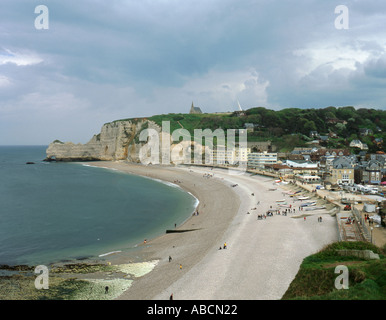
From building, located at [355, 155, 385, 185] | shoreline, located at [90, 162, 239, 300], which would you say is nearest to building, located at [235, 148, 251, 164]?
building, located at [355, 155, 385, 185]

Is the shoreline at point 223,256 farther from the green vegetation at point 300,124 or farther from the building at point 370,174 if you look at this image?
the green vegetation at point 300,124

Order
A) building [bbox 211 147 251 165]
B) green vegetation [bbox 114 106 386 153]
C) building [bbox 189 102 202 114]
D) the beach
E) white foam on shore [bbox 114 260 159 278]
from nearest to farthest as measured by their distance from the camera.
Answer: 1. the beach
2. white foam on shore [bbox 114 260 159 278]
3. building [bbox 211 147 251 165]
4. green vegetation [bbox 114 106 386 153]
5. building [bbox 189 102 202 114]

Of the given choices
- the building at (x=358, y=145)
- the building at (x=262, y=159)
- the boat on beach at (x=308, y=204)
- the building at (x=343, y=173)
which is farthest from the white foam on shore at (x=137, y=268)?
the building at (x=358, y=145)

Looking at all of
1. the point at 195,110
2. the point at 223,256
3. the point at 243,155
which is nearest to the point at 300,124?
the point at 243,155

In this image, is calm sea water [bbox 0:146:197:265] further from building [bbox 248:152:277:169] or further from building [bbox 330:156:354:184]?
building [bbox 248:152:277:169]

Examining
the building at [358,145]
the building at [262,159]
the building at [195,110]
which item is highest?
the building at [195,110]
